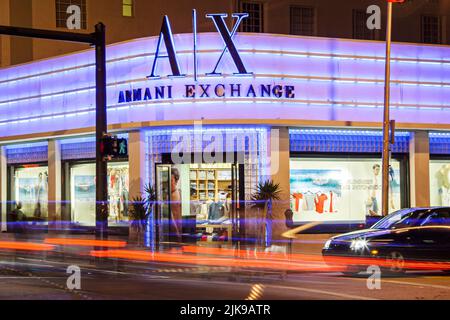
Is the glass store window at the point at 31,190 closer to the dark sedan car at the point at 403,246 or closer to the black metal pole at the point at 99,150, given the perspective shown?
the black metal pole at the point at 99,150

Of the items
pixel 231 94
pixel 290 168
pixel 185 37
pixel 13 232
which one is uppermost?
pixel 185 37

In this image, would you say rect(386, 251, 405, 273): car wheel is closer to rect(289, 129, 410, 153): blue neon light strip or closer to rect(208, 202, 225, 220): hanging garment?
rect(289, 129, 410, 153): blue neon light strip

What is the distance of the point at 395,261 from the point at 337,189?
11668 mm

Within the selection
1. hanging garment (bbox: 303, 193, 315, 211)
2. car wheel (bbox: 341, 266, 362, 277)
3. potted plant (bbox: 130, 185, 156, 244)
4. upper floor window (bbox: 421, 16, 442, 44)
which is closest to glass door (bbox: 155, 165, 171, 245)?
potted plant (bbox: 130, 185, 156, 244)

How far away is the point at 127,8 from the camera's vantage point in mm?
36094

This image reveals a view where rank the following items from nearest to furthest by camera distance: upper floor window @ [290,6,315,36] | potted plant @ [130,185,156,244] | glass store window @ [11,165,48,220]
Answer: potted plant @ [130,185,156,244], glass store window @ [11,165,48,220], upper floor window @ [290,6,315,36]

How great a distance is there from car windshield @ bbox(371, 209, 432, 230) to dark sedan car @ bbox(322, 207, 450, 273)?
0.08 feet

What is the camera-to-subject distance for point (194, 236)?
2797 centimetres

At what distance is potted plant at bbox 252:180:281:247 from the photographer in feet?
89.1

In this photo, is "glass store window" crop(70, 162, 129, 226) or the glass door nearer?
the glass door

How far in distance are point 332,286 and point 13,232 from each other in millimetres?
23395

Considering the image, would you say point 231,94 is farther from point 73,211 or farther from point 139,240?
point 73,211

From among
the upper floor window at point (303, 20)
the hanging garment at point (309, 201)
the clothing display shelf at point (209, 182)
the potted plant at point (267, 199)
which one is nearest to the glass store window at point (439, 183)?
the hanging garment at point (309, 201)
